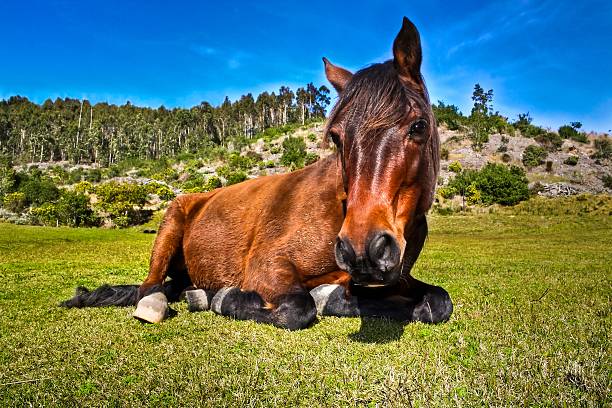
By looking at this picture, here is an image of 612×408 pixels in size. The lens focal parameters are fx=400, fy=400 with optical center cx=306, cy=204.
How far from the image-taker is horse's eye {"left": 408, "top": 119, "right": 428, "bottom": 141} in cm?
293

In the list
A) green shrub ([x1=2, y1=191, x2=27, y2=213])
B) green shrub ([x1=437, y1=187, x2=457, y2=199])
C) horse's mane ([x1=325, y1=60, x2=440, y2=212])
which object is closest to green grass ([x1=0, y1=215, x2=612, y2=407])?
→ horse's mane ([x1=325, y1=60, x2=440, y2=212])

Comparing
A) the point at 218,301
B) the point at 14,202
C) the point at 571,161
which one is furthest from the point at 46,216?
the point at 571,161

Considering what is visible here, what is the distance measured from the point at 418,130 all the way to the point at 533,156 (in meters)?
63.5

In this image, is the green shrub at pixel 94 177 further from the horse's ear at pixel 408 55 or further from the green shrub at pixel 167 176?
the horse's ear at pixel 408 55

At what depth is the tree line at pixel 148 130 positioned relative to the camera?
372ft

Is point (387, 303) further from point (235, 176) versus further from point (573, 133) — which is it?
point (573, 133)

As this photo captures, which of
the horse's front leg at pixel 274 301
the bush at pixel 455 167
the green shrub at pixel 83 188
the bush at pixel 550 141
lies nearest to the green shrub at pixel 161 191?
the green shrub at pixel 83 188

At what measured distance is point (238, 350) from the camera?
9.45 ft

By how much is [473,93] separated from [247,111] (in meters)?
73.4

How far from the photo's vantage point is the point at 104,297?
199 inches

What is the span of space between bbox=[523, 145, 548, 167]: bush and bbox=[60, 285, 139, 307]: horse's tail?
62054 millimetres

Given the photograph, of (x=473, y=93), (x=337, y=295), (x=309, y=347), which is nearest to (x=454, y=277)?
(x=337, y=295)

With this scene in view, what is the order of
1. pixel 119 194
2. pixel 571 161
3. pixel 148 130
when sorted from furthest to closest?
pixel 148 130, pixel 571 161, pixel 119 194

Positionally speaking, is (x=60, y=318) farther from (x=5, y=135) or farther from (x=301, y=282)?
(x=5, y=135)
